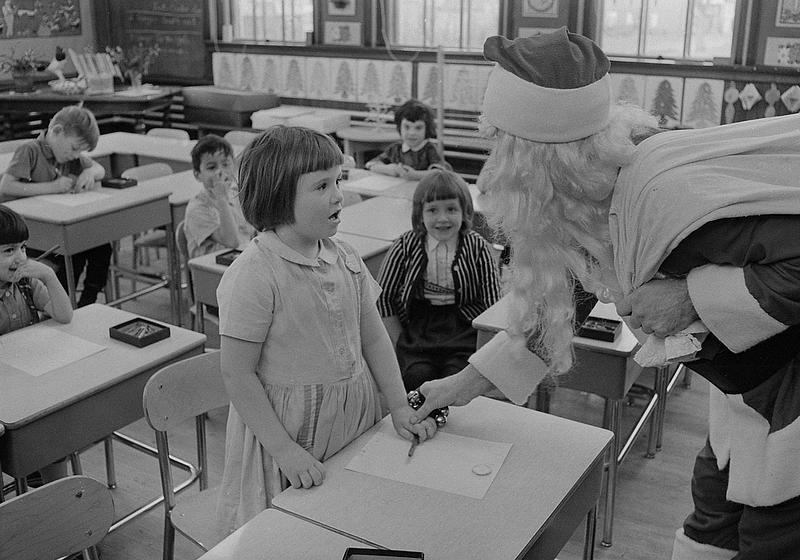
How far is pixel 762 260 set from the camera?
118 cm

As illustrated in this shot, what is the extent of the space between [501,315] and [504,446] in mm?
1100

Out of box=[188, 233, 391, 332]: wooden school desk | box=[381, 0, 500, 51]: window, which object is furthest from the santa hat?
box=[381, 0, 500, 51]: window

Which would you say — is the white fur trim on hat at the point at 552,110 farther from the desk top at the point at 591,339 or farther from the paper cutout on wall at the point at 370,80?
the paper cutout on wall at the point at 370,80

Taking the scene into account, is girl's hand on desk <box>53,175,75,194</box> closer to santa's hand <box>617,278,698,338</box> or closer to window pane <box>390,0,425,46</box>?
santa's hand <box>617,278,698,338</box>

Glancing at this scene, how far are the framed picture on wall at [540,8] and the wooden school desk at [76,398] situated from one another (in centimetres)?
488

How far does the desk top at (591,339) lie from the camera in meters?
2.60

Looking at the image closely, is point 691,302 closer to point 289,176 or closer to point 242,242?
point 289,176

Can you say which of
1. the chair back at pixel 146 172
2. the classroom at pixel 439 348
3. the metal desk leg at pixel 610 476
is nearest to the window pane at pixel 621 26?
the classroom at pixel 439 348

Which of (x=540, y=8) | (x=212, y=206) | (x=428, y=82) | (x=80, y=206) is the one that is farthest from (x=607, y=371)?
(x=428, y=82)

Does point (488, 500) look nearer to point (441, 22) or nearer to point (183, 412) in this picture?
point (183, 412)

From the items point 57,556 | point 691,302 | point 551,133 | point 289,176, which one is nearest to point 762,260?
point 691,302

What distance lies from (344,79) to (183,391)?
6.06m

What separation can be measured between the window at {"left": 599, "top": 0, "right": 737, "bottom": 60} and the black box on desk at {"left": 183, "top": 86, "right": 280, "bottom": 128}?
3.26 m

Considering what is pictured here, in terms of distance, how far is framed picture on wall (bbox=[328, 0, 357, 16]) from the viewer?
7602mm
